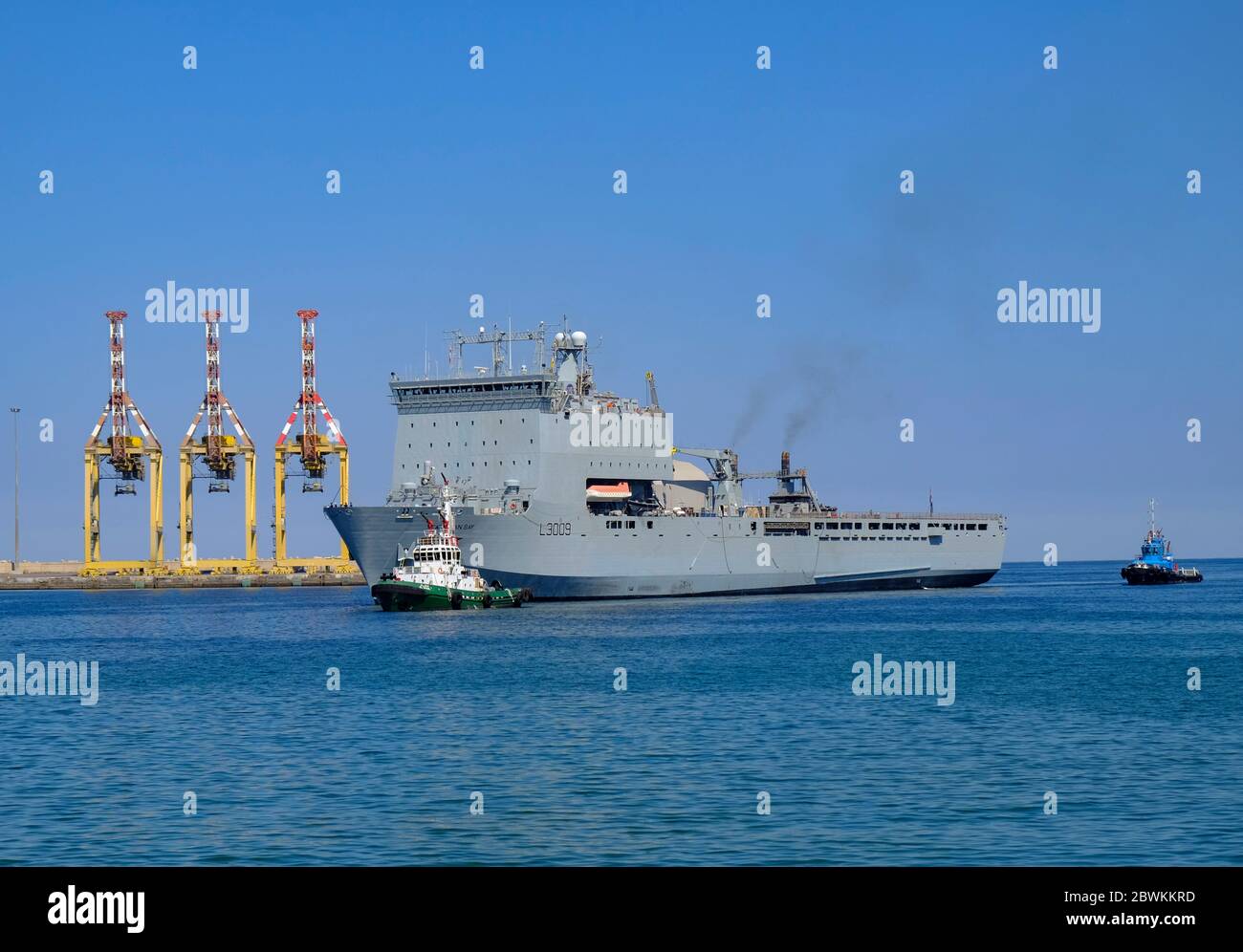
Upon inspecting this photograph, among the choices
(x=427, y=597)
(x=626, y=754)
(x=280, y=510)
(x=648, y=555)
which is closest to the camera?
(x=626, y=754)

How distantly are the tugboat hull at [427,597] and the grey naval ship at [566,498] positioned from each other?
263cm

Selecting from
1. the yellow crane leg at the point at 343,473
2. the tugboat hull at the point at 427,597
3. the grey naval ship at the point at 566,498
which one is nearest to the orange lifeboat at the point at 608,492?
the grey naval ship at the point at 566,498

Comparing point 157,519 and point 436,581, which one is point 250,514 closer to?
point 157,519

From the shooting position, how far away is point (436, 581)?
6341 centimetres

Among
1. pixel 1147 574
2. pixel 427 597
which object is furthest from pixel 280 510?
pixel 1147 574

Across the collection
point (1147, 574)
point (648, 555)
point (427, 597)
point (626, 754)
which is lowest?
point (626, 754)

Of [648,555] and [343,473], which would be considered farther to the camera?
[343,473]

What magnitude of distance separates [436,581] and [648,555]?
13.3m

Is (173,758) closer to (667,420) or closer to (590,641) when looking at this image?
(590,641)

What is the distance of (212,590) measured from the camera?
11369 cm

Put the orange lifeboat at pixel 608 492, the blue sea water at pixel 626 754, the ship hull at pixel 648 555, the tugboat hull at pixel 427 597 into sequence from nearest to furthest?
1. the blue sea water at pixel 626 754
2. the tugboat hull at pixel 427 597
3. the ship hull at pixel 648 555
4. the orange lifeboat at pixel 608 492

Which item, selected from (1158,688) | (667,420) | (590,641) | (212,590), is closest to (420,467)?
(667,420)

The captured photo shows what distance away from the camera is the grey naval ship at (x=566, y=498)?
6712 cm

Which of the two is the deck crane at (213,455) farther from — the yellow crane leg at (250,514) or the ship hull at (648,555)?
the ship hull at (648,555)
